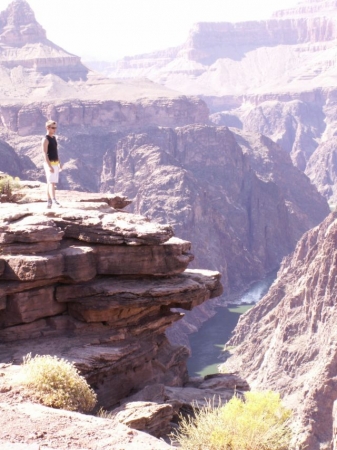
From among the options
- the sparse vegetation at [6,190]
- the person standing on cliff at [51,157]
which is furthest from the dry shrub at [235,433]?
the sparse vegetation at [6,190]

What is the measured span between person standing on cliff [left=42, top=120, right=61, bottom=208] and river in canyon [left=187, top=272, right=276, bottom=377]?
2992 inches

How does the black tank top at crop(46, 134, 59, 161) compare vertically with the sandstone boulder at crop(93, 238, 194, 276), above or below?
above

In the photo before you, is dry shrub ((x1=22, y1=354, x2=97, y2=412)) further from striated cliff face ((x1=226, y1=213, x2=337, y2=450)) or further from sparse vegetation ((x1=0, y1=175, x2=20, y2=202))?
striated cliff face ((x1=226, y1=213, x2=337, y2=450))

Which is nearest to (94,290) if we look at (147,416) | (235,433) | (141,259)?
(141,259)

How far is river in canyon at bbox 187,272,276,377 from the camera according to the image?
11650cm

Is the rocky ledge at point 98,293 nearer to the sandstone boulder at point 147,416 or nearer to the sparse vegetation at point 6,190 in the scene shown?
the sandstone boulder at point 147,416

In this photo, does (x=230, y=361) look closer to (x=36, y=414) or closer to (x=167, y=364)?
(x=167, y=364)

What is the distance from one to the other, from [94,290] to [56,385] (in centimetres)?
776

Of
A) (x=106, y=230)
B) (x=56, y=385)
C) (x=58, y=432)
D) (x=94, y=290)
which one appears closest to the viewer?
(x=58, y=432)

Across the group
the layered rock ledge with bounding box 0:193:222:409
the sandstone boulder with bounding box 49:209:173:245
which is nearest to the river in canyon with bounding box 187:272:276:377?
the layered rock ledge with bounding box 0:193:222:409

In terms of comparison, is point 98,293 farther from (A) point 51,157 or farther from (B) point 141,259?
(A) point 51,157

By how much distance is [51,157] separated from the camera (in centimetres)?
3291

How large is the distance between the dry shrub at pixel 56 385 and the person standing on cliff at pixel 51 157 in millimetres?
10263

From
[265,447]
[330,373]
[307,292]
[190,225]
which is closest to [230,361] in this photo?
[307,292]
